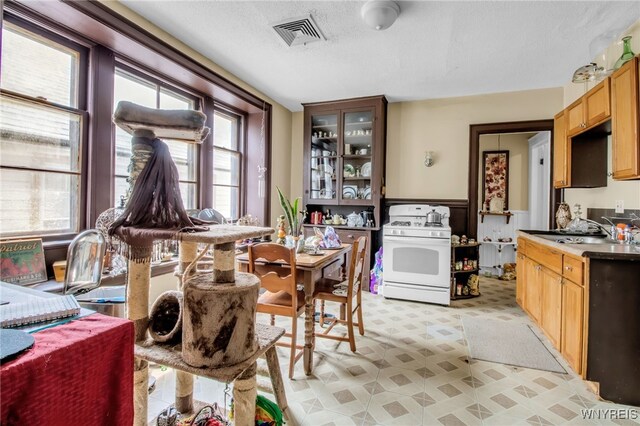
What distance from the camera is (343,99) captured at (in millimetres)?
4258

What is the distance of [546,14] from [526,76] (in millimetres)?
1296

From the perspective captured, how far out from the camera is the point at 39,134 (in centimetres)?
199

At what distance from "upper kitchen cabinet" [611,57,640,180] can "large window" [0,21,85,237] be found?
12.6 feet

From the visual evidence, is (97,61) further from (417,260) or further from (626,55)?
(626,55)

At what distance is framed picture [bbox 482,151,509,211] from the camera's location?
5246 millimetres

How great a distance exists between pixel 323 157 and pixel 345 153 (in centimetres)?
34

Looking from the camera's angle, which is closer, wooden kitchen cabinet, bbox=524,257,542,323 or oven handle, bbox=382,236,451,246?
wooden kitchen cabinet, bbox=524,257,542,323

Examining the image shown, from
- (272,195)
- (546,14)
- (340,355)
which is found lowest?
(340,355)

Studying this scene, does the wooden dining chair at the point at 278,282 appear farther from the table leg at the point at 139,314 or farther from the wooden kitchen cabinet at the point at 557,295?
the wooden kitchen cabinet at the point at 557,295

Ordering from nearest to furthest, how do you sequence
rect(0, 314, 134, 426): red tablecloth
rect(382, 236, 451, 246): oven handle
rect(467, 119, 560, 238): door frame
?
rect(0, 314, 134, 426): red tablecloth → rect(382, 236, 451, 246): oven handle → rect(467, 119, 560, 238): door frame

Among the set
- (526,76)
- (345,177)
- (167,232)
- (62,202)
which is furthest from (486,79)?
(62,202)

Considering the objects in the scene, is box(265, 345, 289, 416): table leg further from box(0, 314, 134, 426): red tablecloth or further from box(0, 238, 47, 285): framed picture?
box(0, 238, 47, 285): framed picture

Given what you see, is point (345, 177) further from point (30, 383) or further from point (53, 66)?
point (30, 383)

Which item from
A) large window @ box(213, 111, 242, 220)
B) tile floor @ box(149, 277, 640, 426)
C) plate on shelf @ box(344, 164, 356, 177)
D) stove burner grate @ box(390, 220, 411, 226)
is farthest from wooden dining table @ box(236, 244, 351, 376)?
plate on shelf @ box(344, 164, 356, 177)
